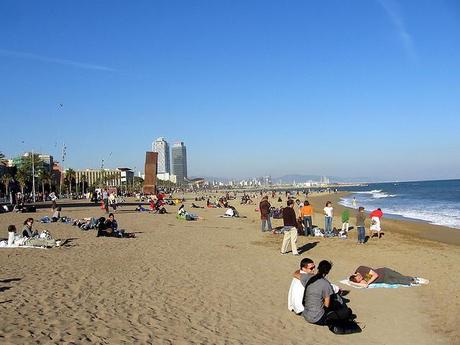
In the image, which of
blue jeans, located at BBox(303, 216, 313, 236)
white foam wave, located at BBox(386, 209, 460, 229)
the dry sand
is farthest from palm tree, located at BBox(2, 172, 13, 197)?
blue jeans, located at BBox(303, 216, 313, 236)

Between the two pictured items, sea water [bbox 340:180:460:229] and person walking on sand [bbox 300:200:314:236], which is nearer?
person walking on sand [bbox 300:200:314:236]

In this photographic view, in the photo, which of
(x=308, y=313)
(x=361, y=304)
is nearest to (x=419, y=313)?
(x=361, y=304)

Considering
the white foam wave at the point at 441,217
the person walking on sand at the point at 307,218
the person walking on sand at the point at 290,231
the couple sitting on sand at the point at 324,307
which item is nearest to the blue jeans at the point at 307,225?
the person walking on sand at the point at 307,218

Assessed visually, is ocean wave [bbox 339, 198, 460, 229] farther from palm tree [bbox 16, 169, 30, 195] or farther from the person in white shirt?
palm tree [bbox 16, 169, 30, 195]

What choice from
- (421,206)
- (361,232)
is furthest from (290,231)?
(421,206)

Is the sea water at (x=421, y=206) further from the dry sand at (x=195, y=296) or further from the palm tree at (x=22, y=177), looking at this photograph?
the palm tree at (x=22, y=177)

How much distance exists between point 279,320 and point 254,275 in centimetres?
360

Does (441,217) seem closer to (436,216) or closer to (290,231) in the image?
(436,216)

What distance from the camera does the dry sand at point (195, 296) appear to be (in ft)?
21.1

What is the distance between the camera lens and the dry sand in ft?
21.1

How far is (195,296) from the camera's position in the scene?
8688 mm

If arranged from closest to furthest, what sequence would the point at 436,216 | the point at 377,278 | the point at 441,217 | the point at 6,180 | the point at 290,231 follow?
the point at 377,278 < the point at 290,231 < the point at 441,217 < the point at 436,216 < the point at 6,180

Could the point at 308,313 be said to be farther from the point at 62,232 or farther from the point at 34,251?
the point at 62,232

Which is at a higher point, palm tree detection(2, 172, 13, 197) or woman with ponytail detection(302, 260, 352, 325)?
palm tree detection(2, 172, 13, 197)
